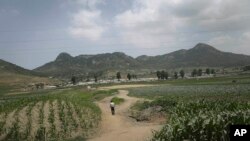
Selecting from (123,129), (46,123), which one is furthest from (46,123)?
(123,129)

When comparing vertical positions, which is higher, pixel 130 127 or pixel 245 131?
pixel 245 131

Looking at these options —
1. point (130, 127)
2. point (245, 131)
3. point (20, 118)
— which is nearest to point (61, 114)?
point (20, 118)

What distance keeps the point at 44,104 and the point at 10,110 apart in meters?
4.52

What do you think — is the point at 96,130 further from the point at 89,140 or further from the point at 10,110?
the point at 10,110

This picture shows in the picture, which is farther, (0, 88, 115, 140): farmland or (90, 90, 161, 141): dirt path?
(0, 88, 115, 140): farmland

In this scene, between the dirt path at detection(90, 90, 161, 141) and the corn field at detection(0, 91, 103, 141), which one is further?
the corn field at detection(0, 91, 103, 141)

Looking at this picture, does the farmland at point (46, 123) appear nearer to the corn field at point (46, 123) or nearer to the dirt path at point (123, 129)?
the corn field at point (46, 123)

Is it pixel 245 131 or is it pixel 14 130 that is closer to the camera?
pixel 245 131

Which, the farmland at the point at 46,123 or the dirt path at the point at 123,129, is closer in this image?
the dirt path at the point at 123,129

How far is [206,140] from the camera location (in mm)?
19078

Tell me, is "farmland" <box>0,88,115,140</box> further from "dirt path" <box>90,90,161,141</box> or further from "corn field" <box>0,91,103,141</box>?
"dirt path" <box>90,90,161,141</box>

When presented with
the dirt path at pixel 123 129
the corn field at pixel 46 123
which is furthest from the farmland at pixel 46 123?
the dirt path at pixel 123 129

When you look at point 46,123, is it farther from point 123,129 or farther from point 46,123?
point 123,129

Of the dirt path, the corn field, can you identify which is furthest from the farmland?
the dirt path
